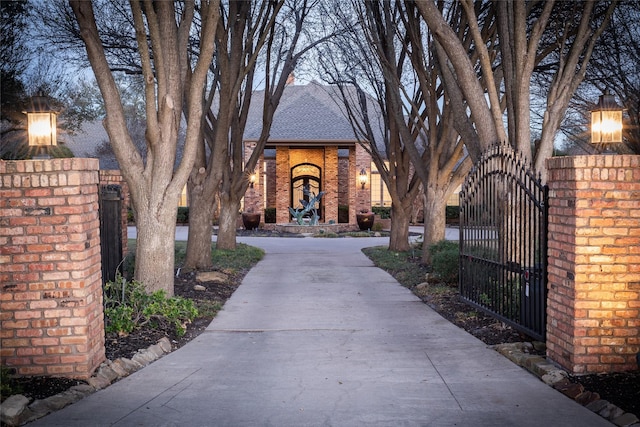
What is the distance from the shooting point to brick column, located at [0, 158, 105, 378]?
5.25m

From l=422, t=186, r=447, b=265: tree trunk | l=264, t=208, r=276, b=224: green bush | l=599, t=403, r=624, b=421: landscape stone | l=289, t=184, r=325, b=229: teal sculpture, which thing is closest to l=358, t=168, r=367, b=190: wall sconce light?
l=289, t=184, r=325, b=229: teal sculpture

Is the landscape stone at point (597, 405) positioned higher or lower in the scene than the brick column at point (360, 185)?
lower

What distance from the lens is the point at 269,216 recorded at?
32.5 m

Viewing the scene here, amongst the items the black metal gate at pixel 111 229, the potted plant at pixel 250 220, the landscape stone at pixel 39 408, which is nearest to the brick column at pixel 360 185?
the potted plant at pixel 250 220

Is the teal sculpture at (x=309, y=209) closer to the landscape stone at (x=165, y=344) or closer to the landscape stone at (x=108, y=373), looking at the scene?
the landscape stone at (x=165, y=344)

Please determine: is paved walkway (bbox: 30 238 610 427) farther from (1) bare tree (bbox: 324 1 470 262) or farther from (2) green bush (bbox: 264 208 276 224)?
(2) green bush (bbox: 264 208 276 224)

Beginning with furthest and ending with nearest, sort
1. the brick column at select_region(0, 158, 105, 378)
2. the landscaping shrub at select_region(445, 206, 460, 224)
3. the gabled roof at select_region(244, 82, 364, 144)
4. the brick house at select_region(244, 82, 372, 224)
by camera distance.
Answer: the landscaping shrub at select_region(445, 206, 460, 224) < the brick house at select_region(244, 82, 372, 224) < the gabled roof at select_region(244, 82, 364, 144) < the brick column at select_region(0, 158, 105, 378)

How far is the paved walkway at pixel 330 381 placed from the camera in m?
4.62

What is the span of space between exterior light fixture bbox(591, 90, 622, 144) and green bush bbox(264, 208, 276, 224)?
25.4 meters

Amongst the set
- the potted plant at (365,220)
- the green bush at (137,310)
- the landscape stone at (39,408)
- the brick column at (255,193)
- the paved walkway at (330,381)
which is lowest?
the paved walkway at (330,381)

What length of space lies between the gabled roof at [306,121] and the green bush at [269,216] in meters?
3.92

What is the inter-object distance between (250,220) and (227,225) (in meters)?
12.3

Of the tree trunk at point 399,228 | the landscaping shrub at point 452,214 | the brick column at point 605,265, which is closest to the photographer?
the brick column at point 605,265

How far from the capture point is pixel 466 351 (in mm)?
6699
